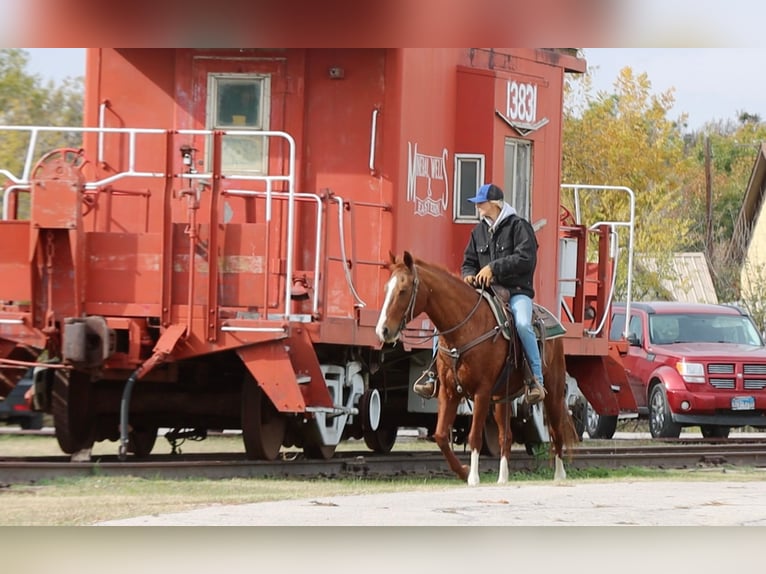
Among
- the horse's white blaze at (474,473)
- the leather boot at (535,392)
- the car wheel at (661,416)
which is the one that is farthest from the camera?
the car wheel at (661,416)

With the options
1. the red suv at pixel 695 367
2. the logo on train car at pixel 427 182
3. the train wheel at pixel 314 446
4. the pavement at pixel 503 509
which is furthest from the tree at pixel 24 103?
the pavement at pixel 503 509

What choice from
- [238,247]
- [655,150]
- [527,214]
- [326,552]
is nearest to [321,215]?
[238,247]

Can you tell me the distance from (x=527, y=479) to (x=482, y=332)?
2004 mm

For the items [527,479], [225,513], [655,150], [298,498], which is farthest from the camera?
[655,150]

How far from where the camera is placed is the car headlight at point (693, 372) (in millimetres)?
22109

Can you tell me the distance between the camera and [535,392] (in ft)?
45.5

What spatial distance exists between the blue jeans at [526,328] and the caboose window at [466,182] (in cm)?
239

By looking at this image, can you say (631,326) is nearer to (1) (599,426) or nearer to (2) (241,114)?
(1) (599,426)

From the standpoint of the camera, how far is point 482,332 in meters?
13.6

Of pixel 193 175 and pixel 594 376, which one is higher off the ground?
pixel 193 175

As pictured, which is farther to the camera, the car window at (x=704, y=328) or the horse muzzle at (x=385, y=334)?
the car window at (x=704, y=328)

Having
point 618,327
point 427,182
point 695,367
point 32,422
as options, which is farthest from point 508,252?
point 618,327

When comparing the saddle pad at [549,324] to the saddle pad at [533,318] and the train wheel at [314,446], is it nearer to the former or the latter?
the saddle pad at [533,318]

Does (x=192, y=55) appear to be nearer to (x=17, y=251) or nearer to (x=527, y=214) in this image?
(x=17, y=251)
